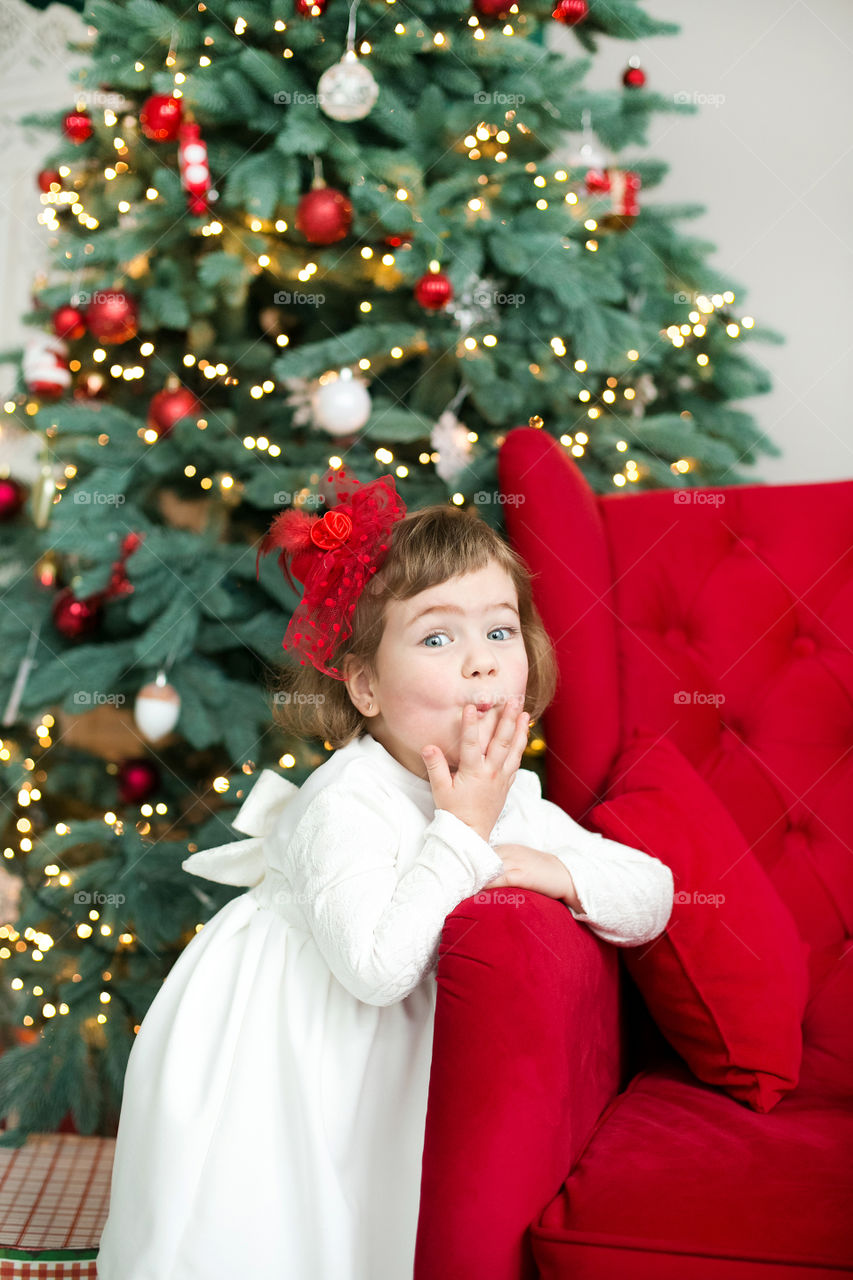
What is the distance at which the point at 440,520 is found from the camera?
53.3 inches

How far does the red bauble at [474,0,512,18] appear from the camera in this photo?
76.0 inches

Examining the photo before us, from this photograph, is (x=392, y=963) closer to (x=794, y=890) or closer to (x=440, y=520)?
(x=440, y=520)

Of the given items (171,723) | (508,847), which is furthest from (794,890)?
(171,723)

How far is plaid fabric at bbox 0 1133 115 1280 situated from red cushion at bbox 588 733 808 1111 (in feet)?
3.33

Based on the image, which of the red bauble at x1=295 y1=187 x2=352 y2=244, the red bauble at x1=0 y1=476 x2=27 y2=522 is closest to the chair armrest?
the red bauble at x1=295 y1=187 x2=352 y2=244

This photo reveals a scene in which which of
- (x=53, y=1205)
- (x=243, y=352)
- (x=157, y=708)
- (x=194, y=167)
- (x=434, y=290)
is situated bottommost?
(x=53, y=1205)

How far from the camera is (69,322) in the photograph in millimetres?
2047

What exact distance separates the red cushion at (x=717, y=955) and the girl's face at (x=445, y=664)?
11.3 inches

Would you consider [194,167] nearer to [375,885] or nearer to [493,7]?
[493,7]

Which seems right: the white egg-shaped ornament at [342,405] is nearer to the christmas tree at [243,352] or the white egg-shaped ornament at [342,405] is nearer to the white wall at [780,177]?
the christmas tree at [243,352]

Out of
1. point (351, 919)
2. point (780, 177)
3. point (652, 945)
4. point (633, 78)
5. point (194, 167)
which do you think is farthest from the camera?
point (780, 177)

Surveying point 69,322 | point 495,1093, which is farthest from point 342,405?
point 495,1093

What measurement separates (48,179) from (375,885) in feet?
5.65

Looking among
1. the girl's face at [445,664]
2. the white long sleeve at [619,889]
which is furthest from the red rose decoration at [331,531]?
the white long sleeve at [619,889]
